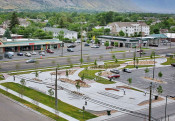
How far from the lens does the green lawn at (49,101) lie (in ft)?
103

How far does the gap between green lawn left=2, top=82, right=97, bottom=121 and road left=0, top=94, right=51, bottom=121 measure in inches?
124

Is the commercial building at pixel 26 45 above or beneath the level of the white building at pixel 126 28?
beneath

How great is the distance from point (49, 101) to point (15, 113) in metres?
5.40

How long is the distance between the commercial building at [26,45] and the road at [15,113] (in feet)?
147

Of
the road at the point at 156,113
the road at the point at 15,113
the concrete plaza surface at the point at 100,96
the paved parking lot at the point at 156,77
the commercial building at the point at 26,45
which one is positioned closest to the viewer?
the road at the point at 15,113

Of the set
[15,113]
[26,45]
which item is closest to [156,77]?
[15,113]

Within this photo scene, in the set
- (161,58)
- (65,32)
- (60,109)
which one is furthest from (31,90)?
(65,32)

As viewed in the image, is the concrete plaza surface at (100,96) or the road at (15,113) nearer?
the road at (15,113)

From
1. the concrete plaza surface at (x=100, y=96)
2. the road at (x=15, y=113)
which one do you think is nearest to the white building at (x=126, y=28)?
the concrete plaza surface at (x=100, y=96)

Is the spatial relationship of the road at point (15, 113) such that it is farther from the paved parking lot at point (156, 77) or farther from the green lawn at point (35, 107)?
the paved parking lot at point (156, 77)

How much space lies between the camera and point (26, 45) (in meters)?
Answer: 80.4

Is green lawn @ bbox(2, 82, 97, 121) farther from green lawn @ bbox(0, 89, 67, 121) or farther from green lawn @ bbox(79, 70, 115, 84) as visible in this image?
green lawn @ bbox(79, 70, 115, 84)

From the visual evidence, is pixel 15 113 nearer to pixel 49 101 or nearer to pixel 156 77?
pixel 49 101

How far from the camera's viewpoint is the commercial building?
77312 mm
